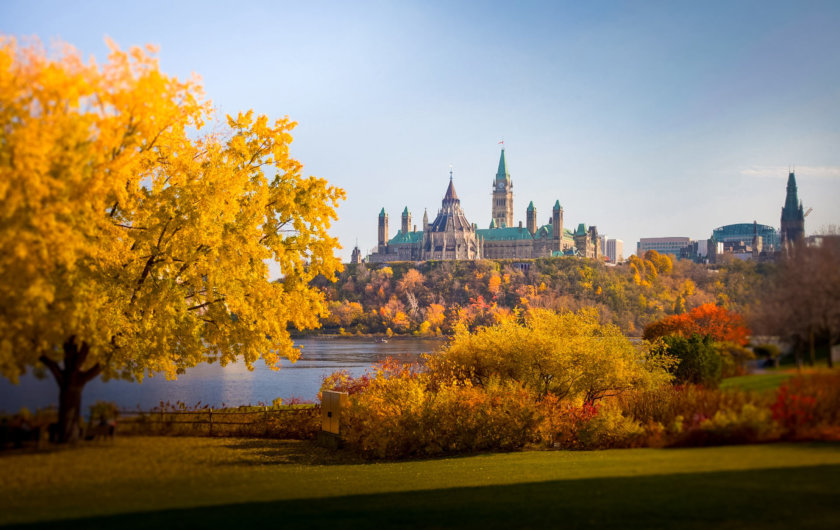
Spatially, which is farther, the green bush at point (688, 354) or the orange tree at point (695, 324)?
the orange tree at point (695, 324)

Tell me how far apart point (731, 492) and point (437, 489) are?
17.4ft

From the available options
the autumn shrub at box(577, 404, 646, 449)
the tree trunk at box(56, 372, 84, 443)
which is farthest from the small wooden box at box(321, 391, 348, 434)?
the tree trunk at box(56, 372, 84, 443)

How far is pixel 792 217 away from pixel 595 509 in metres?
7.87

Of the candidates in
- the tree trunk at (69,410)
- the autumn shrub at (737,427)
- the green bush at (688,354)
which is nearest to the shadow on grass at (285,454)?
the tree trunk at (69,410)

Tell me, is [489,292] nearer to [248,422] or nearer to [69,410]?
[248,422]

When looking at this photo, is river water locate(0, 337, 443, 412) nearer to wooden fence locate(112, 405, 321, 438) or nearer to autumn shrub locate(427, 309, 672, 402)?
wooden fence locate(112, 405, 321, 438)

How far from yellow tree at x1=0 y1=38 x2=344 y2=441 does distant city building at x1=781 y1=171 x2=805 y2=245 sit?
37.8 ft

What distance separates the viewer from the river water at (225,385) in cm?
1360

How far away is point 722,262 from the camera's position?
74.7 ft

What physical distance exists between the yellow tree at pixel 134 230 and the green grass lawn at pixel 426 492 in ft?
6.01

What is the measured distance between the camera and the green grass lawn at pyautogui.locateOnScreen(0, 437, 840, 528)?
31.7ft

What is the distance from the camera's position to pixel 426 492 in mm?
12922

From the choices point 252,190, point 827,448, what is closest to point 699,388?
point 827,448

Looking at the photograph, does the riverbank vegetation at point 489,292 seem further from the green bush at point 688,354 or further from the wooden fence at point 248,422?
the wooden fence at point 248,422
